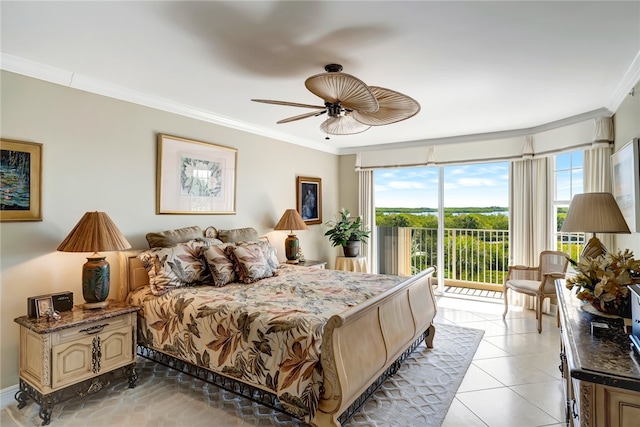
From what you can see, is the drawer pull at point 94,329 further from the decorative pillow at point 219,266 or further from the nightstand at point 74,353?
the decorative pillow at point 219,266

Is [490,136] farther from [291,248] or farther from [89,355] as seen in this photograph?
[89,355]

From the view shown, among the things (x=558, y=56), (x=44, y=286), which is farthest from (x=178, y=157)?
(x=558, y=56)

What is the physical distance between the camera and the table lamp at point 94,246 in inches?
98.3

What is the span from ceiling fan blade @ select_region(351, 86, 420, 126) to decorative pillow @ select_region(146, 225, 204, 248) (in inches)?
81.9

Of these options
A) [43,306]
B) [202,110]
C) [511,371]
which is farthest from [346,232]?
[43,306]

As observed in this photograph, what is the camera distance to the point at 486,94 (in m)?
3.27

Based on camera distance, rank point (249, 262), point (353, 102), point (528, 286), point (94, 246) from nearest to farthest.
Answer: point (353, 102), point (94, 246), point (249, 262), point (528, 286)

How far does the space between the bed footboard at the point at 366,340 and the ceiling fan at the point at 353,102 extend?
142cm

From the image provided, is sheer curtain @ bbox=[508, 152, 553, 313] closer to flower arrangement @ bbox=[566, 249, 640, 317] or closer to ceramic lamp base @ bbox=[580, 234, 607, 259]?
ceramic lamp base @ bbox=[580, 234, 607, 259]

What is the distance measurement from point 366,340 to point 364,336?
0.04 metres

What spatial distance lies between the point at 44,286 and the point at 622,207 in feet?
16.5

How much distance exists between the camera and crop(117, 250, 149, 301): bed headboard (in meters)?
3.06

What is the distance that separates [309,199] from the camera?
18.0 feet

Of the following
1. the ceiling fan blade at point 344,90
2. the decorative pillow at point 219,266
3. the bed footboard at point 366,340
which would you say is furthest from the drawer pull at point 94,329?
the ceiling fan blade at point 344,90
